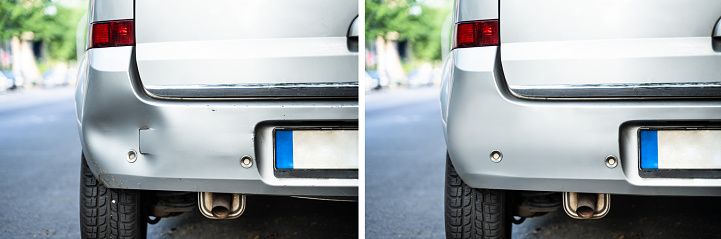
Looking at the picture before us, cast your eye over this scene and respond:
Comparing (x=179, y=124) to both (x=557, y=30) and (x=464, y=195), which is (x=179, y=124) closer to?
(x=464, y=195)

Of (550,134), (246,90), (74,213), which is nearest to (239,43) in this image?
(246,90)

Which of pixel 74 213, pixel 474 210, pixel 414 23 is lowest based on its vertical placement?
pixel 74 213

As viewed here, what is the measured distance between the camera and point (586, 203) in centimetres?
256

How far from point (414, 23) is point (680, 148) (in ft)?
5.02

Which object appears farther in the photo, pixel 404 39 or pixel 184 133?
pixel 404 39

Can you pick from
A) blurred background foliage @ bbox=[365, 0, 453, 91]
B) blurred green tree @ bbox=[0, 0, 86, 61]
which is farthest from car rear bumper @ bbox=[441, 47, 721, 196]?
blurred green tree @ bbox=[0, 0, 86, 61]

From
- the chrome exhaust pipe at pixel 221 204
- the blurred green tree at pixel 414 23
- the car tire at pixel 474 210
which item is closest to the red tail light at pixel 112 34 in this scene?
the chrome exhaust pipe at pixel 221 204

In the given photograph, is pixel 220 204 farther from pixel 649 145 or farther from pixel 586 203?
pixel 649 145

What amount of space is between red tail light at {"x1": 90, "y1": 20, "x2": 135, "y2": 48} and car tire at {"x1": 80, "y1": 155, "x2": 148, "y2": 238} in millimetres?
463

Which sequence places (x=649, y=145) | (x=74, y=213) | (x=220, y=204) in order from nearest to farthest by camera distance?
(x=649, y=145)
(x=220, y=204)
(x=74, y=213)

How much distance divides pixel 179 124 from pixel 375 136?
543 cm

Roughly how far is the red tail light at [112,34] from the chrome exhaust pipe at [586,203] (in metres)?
1.40

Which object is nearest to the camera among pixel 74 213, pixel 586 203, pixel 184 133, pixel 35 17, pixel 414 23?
pixel 184 133

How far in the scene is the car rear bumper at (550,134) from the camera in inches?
88.9
